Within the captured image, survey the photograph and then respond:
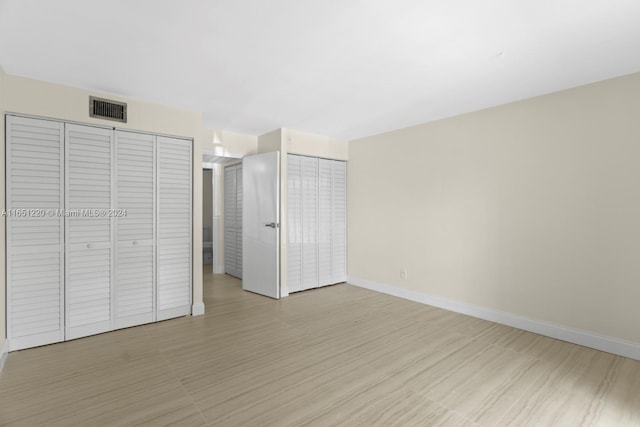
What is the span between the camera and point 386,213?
185 inches

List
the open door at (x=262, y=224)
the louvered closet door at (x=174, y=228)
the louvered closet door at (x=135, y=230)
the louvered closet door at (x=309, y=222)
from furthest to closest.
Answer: the louvered closet door at (x=309, y=222) → the open door at (x=262, y=224) → the louvered closet door at (x=174, y=228) → the louvered closet door at (x=135, y=230)

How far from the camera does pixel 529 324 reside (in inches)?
128

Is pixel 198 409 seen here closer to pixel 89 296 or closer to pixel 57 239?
pixel 89 296

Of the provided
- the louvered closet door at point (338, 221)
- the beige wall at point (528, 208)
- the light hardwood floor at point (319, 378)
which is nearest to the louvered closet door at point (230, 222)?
the louvered closet door at point (338, 221)

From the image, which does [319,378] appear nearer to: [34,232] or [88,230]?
[88,230]

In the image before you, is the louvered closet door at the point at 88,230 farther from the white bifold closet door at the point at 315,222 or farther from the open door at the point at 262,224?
the white bifold closet door at the point at 315,222

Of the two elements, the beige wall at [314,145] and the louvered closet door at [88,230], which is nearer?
the louvered closet door at [88,230]

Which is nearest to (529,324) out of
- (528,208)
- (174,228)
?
(528,208)

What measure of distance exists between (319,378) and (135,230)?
245 cm

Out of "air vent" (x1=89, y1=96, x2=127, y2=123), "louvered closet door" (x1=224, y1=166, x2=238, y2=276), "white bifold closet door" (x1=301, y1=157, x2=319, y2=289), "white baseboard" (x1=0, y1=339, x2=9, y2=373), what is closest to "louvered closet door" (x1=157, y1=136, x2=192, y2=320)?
"air vent" (x1=89, y1=96, x2=127, y2=123)

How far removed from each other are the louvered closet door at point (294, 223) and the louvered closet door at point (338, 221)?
0.67 metres

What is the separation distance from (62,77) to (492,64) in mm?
3660

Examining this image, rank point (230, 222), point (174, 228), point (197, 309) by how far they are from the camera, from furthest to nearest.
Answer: point (230, 222)
point (197, 309)
point (174, 228)

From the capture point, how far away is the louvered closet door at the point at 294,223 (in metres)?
4.58
